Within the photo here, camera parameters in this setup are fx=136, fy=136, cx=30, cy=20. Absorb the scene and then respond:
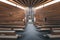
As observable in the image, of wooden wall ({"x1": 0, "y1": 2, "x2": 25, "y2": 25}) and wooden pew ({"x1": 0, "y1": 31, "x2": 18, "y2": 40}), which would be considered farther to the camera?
wooden wall ({"x1": 0, "y1": 2, "x2": 25, "y2": 25})

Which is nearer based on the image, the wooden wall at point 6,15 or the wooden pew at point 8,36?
the wooden pew at point 8,36

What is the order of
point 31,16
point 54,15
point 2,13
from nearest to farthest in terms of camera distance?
point 2,13
point 54,15
point 31,16

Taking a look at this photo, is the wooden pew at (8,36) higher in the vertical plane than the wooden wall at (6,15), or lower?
→ lower

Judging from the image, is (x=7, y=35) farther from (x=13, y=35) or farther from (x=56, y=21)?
(x=56, y=21)

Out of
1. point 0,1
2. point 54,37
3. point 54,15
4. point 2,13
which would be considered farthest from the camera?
point 54,15

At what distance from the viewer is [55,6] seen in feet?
31.9

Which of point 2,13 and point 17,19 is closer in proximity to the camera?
point 2,13

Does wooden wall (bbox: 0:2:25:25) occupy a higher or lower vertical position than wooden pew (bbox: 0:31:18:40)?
higher

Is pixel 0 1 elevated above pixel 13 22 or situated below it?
above

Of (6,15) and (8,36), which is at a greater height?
(6,15)

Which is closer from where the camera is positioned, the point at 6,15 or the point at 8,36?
the point at 8,36

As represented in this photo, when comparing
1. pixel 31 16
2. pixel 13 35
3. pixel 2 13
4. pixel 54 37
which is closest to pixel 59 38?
pixel 54 37

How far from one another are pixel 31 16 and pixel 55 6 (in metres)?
17.1

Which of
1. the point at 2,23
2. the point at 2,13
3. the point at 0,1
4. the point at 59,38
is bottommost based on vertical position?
the point at 59,38
